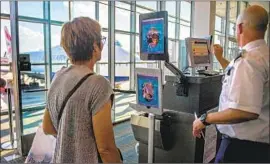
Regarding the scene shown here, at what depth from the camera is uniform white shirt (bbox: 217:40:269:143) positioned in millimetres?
1005

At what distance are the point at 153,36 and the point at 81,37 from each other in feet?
1.98

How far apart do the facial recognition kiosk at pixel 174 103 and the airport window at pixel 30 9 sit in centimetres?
245

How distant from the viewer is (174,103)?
6.69 feet

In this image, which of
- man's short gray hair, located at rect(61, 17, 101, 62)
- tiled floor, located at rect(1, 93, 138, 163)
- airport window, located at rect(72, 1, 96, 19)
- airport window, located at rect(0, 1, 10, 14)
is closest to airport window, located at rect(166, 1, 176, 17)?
airport window, located at rect(72, 1, 96, 19)

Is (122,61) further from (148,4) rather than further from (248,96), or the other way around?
(248,96)

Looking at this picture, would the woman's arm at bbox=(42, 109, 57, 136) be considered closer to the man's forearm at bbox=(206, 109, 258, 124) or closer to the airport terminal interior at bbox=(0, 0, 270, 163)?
the airport terminal interior at bbox=(0, 0, 270, 163)

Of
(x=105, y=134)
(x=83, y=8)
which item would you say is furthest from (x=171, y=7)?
(x=105, y=134)

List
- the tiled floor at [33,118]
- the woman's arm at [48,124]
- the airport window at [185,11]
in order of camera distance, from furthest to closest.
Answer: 1. the airport window at [185,11]
2. the tiled floor at [33,118]
3. the woman's arm at [48,124]

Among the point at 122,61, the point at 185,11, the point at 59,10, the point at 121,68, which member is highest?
the point at 185,11

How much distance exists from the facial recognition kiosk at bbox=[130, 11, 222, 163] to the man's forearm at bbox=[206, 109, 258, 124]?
482 mm

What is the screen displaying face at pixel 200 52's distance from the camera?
1.99 m

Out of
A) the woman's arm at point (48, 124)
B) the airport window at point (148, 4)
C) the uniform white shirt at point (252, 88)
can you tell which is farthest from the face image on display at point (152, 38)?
the airport window at point (148, 4)

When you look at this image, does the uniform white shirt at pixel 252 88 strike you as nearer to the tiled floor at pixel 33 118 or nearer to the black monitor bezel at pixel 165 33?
the black monitor bezel at pixel 165 33

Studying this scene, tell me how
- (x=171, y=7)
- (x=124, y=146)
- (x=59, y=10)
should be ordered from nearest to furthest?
1. (x=124, y=146)
2. (x=59, y=10)
3. (x=171, y=7)
